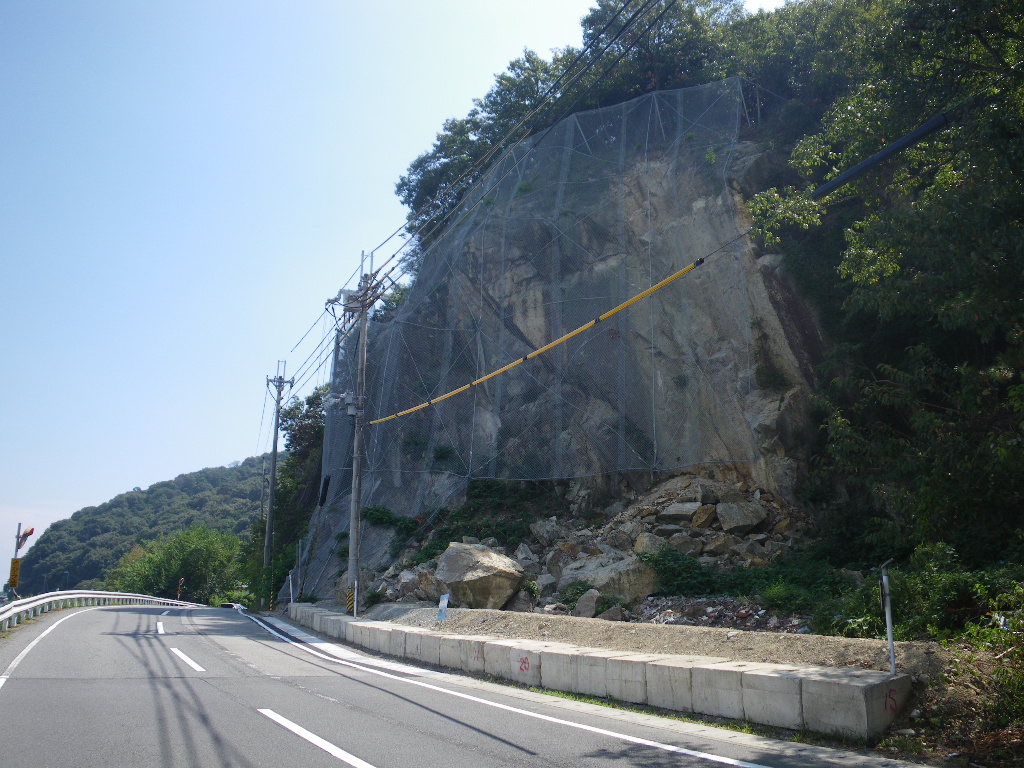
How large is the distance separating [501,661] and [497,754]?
15.4 feet

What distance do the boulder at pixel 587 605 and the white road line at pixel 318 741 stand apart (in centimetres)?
762

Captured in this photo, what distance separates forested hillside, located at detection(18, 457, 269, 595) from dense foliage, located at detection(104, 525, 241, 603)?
20.8 meters

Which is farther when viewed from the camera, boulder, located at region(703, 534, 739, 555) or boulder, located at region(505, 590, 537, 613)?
boulder, located at region(505, 590, 537, 613)

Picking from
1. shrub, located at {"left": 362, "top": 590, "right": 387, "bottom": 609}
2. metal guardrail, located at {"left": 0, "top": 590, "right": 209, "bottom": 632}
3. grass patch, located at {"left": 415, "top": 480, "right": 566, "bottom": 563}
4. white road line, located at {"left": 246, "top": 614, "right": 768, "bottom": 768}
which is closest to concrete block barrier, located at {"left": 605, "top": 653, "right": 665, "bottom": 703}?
white road line, located at {"left": 246, "top": 614, "right": 768, "bottom": 768}

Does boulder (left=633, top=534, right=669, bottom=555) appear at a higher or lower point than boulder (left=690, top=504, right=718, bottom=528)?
lower

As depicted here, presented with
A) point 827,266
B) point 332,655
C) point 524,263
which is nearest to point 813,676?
point 332,655

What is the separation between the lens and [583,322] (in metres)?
18.3

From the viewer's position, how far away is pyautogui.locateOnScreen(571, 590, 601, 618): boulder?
13484 millimetres

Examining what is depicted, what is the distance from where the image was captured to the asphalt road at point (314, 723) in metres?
5.28

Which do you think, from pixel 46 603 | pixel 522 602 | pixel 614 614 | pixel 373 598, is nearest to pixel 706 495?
pixel 614 614

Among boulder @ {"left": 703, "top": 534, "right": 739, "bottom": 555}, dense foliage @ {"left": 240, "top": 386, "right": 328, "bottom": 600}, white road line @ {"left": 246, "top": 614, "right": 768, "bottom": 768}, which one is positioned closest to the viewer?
white road line @ {"left": 246, "top": 614, "right": 768, "bottom": 768}

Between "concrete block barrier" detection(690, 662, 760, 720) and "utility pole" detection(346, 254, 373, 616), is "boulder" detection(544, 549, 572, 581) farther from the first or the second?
"concrete block barrier" detection(690, 662, 760, 720)

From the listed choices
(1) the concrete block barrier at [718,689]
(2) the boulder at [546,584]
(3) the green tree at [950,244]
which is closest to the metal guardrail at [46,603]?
(2) the boulder at [546,584]

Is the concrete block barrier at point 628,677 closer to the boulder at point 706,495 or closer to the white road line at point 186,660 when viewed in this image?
the white road line at point 186,660
